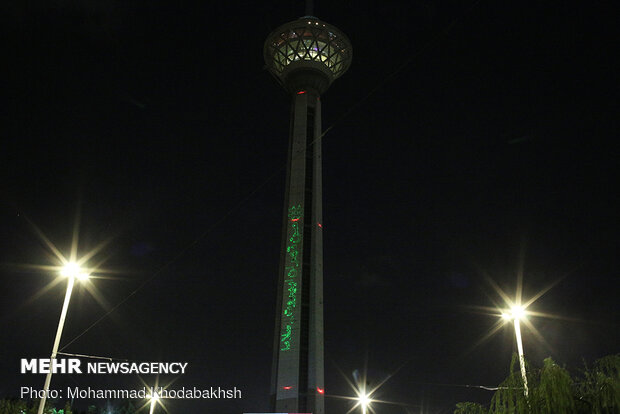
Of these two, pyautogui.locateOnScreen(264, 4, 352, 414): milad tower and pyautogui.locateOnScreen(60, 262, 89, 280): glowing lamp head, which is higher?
pyautogui.locateOnScreen(264, 4, 352, 414): milad tower

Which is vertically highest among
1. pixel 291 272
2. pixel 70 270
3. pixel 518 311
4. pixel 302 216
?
pixel 302 216

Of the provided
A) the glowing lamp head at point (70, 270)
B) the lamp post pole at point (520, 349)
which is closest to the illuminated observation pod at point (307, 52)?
the glowing lamp head at point (70, 270)

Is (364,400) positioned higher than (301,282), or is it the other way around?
(301,282)

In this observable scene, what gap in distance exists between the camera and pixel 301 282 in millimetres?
48250

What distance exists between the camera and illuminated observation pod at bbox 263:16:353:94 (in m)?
61.8

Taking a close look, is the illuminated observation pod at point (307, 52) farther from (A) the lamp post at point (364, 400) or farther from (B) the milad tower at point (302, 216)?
(A) the lamp post at point (364, 400)

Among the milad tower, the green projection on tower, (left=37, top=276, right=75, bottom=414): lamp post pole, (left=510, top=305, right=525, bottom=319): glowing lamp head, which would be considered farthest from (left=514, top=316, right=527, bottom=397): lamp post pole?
the green projection on tower

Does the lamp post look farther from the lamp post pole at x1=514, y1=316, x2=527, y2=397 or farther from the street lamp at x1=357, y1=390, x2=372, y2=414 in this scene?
the lamp post pole at x1=514, y1=316, x2=527, y2=397

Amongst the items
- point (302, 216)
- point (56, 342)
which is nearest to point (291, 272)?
point (302, 216)

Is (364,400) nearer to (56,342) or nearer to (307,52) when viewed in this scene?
(56,342)

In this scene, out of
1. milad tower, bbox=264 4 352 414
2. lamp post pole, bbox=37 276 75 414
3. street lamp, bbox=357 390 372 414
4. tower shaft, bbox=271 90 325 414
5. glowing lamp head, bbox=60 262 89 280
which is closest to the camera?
lamp post pole, bbox=37 276 75 414

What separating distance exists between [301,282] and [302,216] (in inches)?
280

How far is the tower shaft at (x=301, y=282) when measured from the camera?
4397 cm

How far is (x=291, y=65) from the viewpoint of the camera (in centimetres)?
6288
